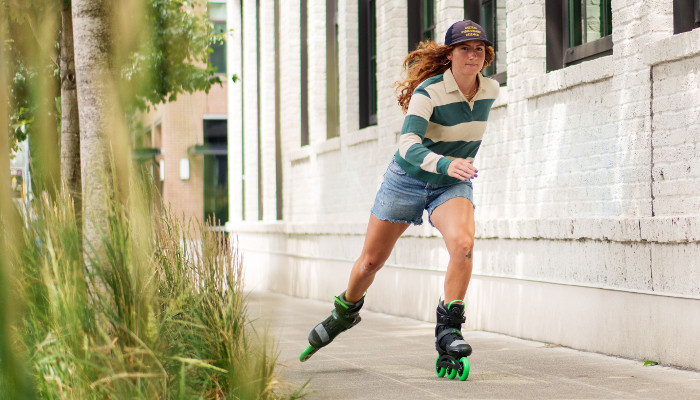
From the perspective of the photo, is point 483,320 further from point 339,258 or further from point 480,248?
point 339,258

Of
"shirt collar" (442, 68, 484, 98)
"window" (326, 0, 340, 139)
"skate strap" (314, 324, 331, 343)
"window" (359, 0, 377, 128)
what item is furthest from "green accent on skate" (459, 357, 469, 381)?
"window" (326, 0, 340, 139)

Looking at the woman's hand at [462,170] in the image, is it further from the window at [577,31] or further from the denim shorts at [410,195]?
the window at [577,31]

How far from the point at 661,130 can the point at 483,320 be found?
9.40 feet

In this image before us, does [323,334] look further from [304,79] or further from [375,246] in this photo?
[304,79]

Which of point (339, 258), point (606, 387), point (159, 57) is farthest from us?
point (339, 258)

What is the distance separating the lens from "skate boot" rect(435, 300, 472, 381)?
19.4 ft

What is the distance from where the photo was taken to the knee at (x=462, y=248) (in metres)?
5.92

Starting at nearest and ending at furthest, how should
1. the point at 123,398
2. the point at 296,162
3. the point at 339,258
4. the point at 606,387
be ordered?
1. the point at 123,398
2. the point at 606,387
3. the point at 339,258
4. the point at 296,162

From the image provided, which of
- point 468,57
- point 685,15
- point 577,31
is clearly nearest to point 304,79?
point 577,31

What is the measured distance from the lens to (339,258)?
1394 centimetres

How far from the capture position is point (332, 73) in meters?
15.8

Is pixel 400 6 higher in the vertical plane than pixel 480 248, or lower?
higher

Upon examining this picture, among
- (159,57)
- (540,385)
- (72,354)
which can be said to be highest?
(159,57)

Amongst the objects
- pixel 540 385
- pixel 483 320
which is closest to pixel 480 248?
pixel 483 320
